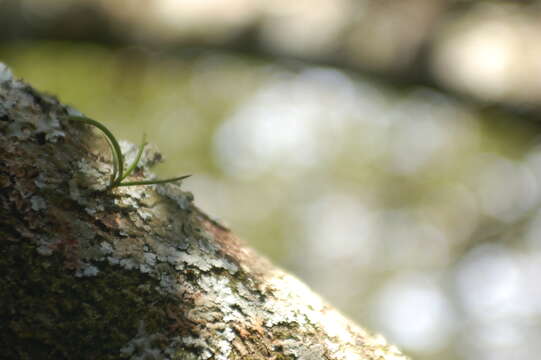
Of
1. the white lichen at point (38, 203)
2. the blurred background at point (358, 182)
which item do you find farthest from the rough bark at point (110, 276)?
the blurred background at point (358, 182)

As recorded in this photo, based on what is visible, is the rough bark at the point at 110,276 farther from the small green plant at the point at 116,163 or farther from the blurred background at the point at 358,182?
the blurred background at the point at 358,182

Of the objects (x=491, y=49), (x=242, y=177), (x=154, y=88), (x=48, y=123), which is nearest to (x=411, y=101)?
(x=242, y=177)

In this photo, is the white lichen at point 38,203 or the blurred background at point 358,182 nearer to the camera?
the white lichen at point 38,203

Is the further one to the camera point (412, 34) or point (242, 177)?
point (242, 177)

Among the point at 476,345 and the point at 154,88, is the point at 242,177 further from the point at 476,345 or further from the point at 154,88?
the point at 476,345

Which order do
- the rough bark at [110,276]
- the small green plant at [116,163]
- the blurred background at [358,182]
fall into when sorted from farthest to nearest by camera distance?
the blurred background at [358,182] → the small green plant at [116,163] → the rough bark at [110,276]

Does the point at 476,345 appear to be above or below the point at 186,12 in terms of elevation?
above

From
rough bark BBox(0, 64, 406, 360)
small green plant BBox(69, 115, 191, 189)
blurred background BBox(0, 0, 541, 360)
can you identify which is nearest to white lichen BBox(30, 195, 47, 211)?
rough bark BBox(0, 64, 406, 360)

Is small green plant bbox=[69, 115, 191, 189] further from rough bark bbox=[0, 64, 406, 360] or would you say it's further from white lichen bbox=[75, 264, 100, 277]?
white lichen bbox=[75, 264, 100, 277]

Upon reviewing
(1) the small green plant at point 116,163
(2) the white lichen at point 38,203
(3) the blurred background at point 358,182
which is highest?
(3) the blurred background at point 358,182
